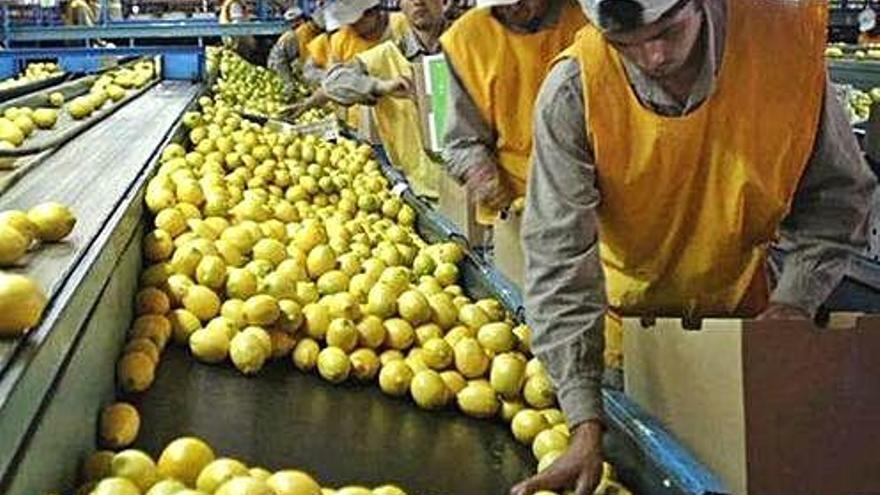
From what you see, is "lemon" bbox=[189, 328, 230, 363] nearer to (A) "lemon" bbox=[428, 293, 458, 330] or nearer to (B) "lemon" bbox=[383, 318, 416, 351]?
(B) "lemon" bbox=[383, 318, 416, 351]

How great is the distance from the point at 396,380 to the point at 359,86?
3.69 m

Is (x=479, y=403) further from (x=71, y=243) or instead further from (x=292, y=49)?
(x=292, y=49)

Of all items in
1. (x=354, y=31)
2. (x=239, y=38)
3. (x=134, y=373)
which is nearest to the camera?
(x=134, y=373)

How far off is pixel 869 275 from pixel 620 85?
2.80m

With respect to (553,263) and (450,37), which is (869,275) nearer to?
(450,37)

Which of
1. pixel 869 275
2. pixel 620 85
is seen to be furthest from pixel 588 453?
pixel 869 275

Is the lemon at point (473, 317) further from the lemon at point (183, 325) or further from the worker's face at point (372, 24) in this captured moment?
the worker's face at point (372, 24)

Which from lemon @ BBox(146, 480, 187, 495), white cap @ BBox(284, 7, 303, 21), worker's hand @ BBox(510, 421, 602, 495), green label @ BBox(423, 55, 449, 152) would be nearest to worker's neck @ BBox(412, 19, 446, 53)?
green label @ BBox(423, 55, 449, 152)

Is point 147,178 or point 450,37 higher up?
point 450,37

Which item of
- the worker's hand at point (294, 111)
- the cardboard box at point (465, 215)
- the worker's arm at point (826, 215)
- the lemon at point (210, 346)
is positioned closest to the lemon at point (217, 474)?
the lemon at point (210, 346)

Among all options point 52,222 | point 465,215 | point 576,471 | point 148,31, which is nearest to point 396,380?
point 576,471

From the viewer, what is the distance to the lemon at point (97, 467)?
160 cm

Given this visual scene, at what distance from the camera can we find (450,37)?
333 cm

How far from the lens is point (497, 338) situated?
230 cm
